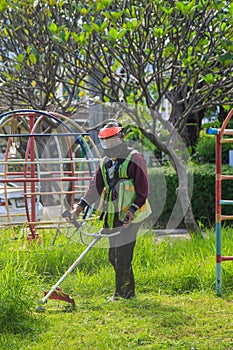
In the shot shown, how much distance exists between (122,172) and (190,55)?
285cm

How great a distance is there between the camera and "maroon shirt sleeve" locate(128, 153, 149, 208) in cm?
524

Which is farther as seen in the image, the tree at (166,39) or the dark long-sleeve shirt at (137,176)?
the tree at (166,39)

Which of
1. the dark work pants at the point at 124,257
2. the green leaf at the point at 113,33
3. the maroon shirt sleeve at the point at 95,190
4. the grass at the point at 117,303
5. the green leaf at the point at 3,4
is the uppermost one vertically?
the green leaf at the point at 3,4

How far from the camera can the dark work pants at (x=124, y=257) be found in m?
5.45

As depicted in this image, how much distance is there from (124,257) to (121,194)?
0.55 meters

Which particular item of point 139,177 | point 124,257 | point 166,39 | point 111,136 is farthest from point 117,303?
point 166,39

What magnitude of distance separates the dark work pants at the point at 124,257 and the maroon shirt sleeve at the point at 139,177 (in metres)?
0.31

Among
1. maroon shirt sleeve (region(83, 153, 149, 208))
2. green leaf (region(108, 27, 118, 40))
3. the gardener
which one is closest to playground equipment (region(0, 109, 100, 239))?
the gardener

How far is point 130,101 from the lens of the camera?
30.6ft

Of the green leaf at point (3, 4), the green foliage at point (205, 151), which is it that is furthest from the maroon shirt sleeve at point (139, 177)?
the green foliage at point (205, 151)

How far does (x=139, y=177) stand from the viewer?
526 cm

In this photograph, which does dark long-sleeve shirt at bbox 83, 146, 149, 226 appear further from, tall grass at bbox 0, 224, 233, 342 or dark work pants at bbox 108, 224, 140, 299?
tall grass at bbox 0, 224, 233, 342

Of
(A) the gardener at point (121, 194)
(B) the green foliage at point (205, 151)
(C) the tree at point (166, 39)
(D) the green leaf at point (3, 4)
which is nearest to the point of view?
(A) the gardener at point (121, 194)

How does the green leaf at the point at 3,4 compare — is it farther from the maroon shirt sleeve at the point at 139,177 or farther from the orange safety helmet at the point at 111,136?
the maroon shirt sleeve at the point at 139,177
